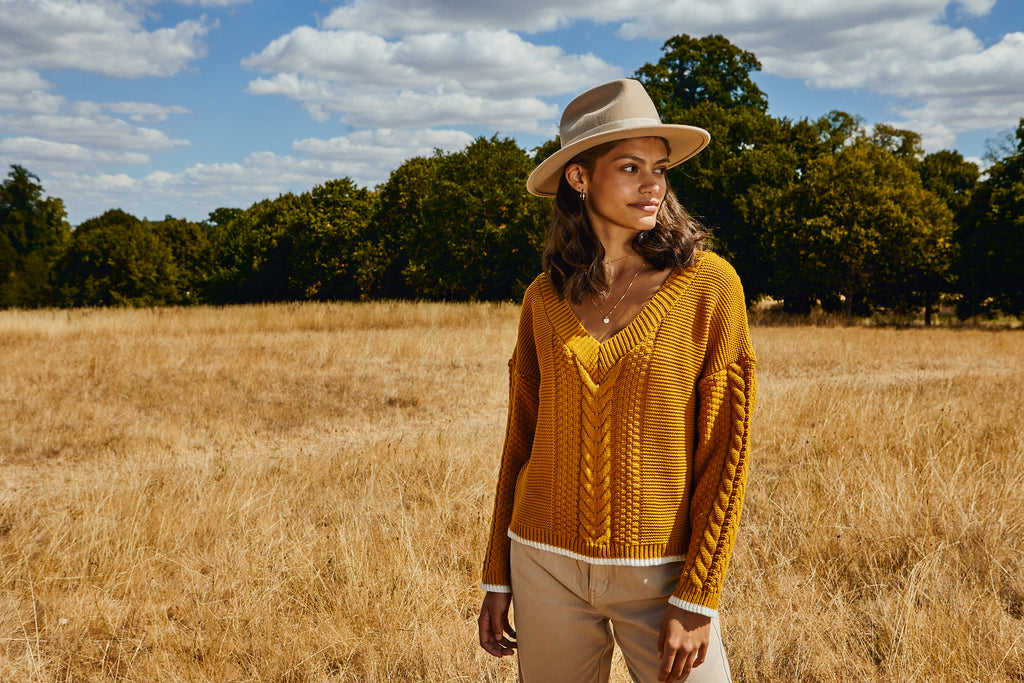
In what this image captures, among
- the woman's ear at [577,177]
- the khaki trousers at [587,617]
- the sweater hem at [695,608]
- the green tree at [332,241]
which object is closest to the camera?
the sweater hem at [695,608]

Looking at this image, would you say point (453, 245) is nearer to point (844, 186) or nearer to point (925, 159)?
point (844, 186)

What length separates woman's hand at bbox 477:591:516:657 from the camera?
1.85 meters

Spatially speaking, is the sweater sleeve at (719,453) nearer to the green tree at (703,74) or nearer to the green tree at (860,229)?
the green tree at (860,229)

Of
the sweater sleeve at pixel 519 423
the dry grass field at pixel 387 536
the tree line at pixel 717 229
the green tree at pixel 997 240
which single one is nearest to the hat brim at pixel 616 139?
the sweater sleeve at pixel 519 423

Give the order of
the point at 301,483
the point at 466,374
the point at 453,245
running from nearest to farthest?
the point at 301,483 < the point at 466,374 < the point at 453,245

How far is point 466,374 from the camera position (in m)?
11.2

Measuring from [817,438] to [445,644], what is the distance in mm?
4308

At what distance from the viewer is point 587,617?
1639 mm

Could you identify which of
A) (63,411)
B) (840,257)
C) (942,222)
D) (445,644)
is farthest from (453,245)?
(445,644)

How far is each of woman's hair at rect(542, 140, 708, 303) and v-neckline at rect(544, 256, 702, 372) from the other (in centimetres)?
5

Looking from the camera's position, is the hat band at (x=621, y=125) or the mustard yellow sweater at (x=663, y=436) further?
the hat band at (x=621, y=125)

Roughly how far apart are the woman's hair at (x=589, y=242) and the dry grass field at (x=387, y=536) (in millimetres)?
1972

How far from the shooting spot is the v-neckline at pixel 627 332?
1.59m

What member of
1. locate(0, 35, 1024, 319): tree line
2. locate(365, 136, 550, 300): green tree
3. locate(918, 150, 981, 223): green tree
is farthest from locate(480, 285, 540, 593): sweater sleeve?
locate(918, 150, 981, 223): green tree
